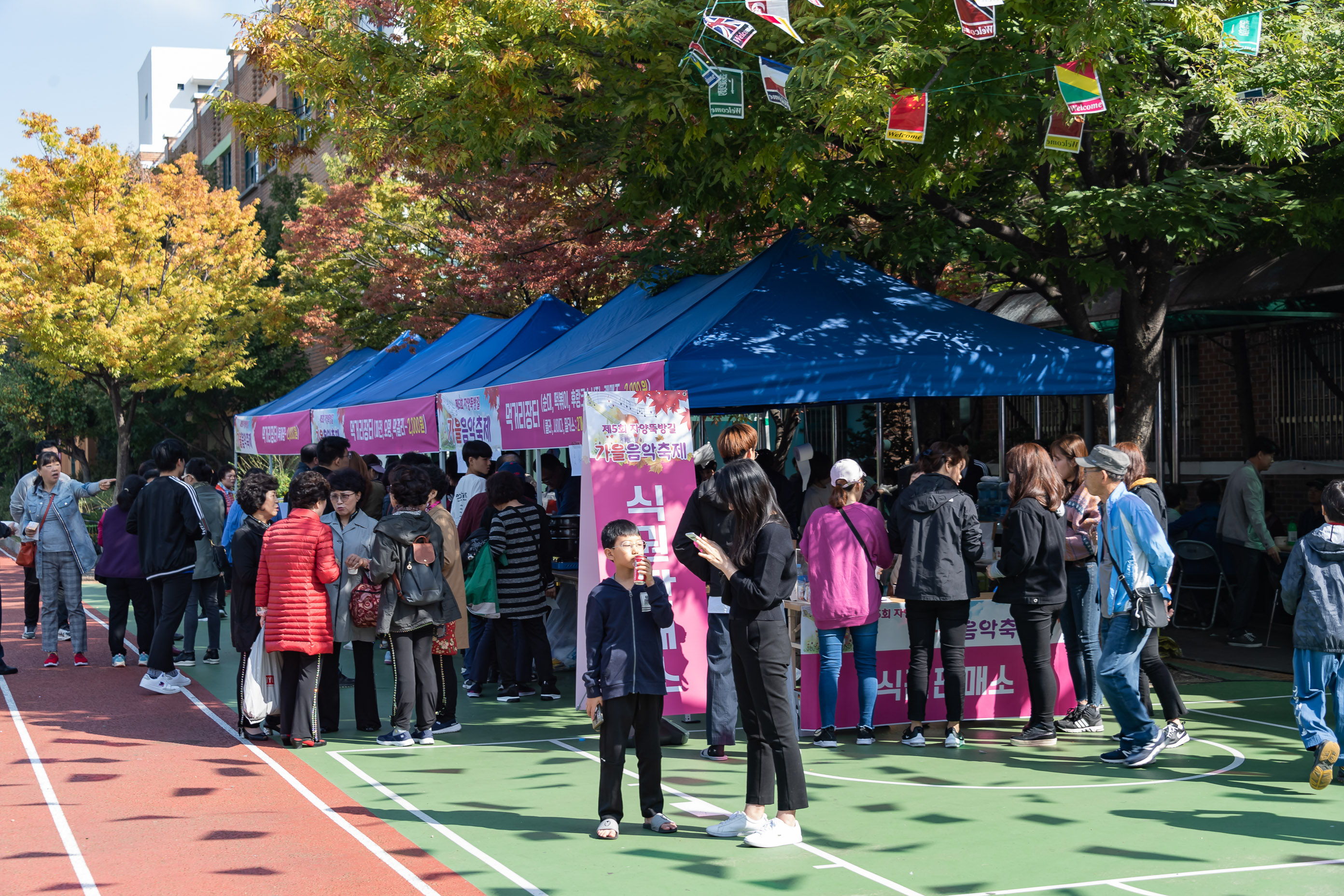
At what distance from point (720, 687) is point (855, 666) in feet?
2.99

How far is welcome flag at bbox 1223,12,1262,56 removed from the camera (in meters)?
7.93

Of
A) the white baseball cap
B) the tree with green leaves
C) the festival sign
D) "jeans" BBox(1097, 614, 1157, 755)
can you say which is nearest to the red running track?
the white baseball cap

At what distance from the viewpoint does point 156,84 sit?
219 feet

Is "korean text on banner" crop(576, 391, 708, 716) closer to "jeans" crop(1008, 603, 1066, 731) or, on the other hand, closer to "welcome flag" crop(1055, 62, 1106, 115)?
"jeans" crop(1008, 603, 1066, 731)

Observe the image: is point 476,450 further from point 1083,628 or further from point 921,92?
point 1083,628

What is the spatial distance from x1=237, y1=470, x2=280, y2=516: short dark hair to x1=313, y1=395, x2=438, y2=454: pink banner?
3733mm

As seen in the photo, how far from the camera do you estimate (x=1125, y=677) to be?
679 cm

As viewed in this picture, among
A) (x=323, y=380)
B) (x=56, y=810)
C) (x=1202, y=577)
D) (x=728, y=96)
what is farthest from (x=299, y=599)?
(x=323, y=380)

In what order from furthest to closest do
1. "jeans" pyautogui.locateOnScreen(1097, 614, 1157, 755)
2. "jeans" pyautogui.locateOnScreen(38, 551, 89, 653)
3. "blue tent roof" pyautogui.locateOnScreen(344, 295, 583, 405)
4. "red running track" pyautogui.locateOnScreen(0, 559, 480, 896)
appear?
"blue tent roof" pyautogui.locateOnScreen(344, 295, 583, 405) < "jeans" pyautogui.locateOnScreen(38, 551, 89, 653) < "jeans" pyautogui.locateOnScreen(1097, 614, 1157, 755) < "red running track" pyautogui.locateOnScreen(0, 559, 480, 896)

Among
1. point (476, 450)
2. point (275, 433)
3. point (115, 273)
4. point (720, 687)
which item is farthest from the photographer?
point (115, 273)

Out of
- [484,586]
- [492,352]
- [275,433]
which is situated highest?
[492,352]

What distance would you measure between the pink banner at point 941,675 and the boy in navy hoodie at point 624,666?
211 cm

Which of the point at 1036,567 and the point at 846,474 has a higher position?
the point at 846,474

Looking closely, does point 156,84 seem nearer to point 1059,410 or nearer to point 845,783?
point 1059,410
